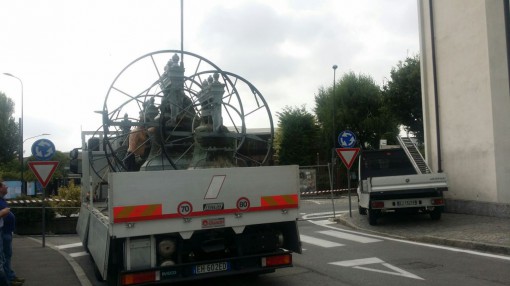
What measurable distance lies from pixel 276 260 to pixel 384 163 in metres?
9.95

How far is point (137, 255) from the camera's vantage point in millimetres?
6105

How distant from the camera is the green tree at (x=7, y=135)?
5606 centimetres

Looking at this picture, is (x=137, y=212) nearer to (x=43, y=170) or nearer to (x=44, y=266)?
(x=44, y=266)

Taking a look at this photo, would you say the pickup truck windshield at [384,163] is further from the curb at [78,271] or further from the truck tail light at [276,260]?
the truck tail light at [276,260]

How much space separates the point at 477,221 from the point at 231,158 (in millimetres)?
8396

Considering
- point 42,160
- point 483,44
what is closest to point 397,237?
point 483,44

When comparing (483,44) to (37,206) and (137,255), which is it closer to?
(137,255)

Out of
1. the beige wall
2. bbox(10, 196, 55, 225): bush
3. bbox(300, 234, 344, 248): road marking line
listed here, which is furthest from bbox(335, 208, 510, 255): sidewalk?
bbox(10, 196, 55, 225): bush

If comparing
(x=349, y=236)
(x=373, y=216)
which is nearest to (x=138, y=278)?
(x=349, y=236)

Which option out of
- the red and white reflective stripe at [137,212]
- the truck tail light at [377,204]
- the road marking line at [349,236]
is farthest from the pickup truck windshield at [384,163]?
the red and white reflective stripe at [137,212]

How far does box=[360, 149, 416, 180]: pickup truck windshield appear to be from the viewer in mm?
15797

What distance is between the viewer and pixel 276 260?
6836mm

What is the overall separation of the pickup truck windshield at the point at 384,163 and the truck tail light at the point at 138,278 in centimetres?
1076

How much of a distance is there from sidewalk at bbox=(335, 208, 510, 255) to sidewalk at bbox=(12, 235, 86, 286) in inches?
293
